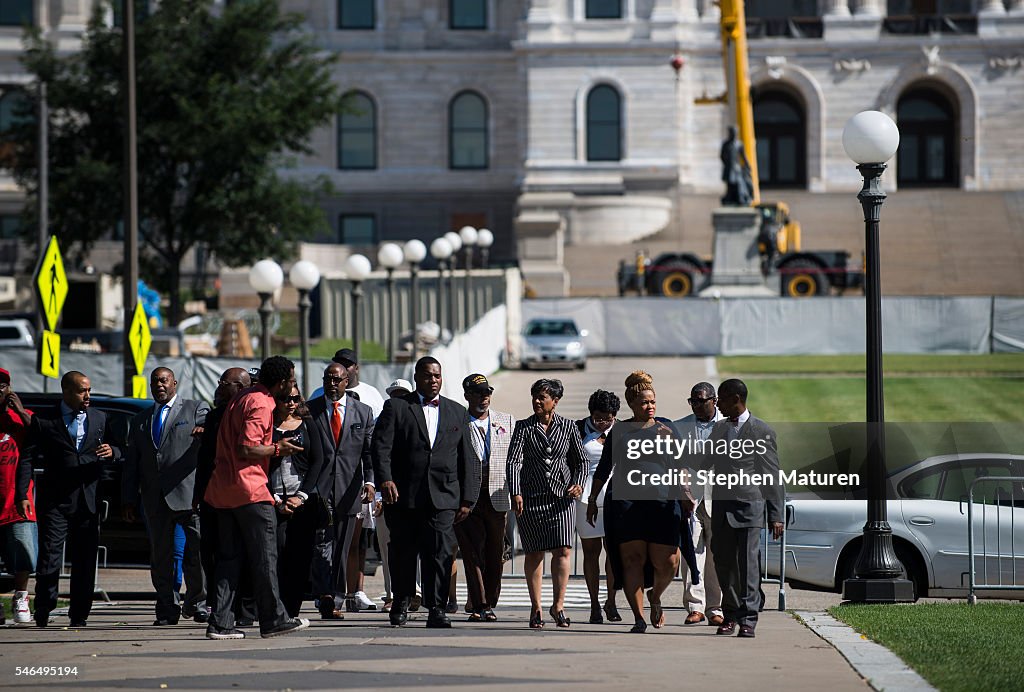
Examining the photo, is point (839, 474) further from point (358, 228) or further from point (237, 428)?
point (358, 228)

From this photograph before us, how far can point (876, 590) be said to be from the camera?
13.9 meters

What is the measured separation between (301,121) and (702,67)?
990 inches

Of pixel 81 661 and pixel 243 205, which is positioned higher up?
pixel 243 205

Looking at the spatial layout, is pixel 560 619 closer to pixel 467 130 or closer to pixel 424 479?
pixel 424 479

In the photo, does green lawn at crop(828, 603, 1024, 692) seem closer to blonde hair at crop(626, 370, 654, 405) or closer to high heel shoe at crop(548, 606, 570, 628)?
high heel shoe at crop(548, 606, 570, 628)

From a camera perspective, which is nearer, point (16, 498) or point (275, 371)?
point (275, 371)

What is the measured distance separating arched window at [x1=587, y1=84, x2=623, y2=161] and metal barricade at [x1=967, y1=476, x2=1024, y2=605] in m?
54.8

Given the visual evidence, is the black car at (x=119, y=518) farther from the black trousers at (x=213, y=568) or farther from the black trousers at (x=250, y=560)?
the black trousers at (x=250, y=560)

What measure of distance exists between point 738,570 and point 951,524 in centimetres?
311

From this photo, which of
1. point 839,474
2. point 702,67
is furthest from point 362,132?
point 839,474

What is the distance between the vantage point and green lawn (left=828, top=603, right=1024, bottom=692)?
10086mm

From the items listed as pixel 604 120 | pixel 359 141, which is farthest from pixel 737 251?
pixel 359 141

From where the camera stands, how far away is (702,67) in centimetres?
6906

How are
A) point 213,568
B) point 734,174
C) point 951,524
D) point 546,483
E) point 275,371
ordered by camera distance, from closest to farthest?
point 275,371 < point 213,568 < point 546,483 < point 951,524 < point 734,174
